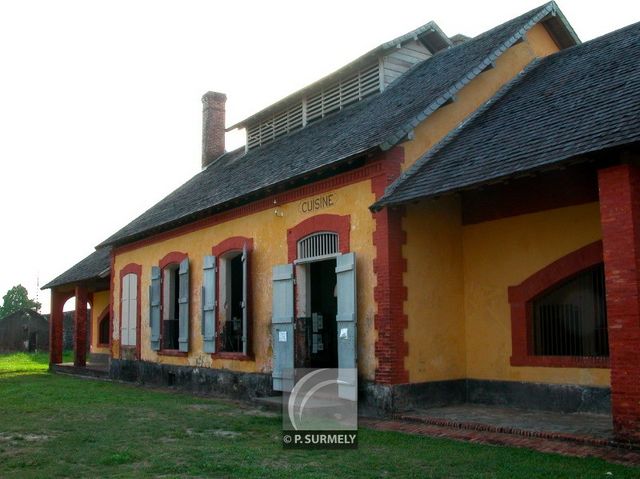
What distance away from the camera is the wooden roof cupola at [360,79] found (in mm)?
15281

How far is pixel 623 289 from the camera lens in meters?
7.80

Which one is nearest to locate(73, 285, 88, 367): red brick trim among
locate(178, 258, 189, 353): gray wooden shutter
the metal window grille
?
locate(178, 258, 189, 353): gray wooden shutter

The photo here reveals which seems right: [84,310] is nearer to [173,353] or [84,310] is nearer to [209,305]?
[173,353]

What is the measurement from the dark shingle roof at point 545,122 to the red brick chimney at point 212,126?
11.4m

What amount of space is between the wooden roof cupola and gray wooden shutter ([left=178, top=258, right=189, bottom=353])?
425 centimetres

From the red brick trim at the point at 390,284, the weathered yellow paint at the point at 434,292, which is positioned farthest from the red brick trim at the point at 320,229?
the weathered yellow paint at the point at 434,292

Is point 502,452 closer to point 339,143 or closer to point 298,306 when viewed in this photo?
point 298,306

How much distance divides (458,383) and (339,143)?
4.69m

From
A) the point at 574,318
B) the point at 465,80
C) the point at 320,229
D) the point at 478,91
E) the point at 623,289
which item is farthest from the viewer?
the point at 478,91

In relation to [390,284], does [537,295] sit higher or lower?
lower

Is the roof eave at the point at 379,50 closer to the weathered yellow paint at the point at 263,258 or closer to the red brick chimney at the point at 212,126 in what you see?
the weathered yellow paint at the point at 263,258

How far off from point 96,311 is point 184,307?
12.6m

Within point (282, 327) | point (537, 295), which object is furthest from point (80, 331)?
point (537, 295)

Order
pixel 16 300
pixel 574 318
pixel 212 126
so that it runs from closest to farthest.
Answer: pixel 574 318, pixel 212 126, pixel 16 300
